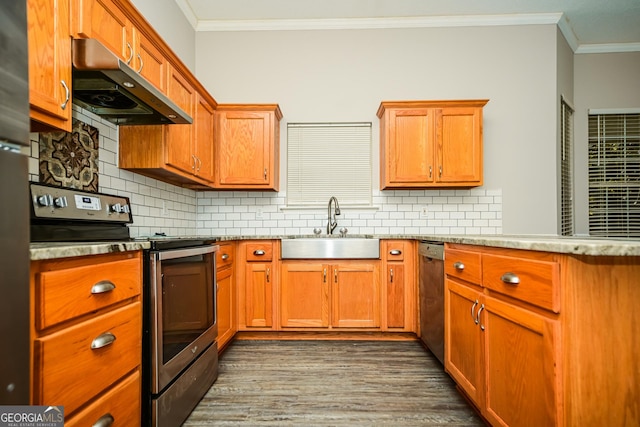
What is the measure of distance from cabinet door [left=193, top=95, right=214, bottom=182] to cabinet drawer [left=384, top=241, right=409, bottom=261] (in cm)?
172

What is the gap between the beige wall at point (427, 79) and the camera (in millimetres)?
3461

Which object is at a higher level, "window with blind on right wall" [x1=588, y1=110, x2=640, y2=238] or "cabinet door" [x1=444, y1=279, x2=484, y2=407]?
"window with blind on right wall" [x1=588, y1=110, x2=640, y2=238]

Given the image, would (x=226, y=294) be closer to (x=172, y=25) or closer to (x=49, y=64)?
(x=49, y=64)

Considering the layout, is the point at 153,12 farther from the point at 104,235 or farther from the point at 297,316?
the point at 297,316

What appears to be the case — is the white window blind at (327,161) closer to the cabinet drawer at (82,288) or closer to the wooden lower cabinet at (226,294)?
the wooden lower cabinet at (226,294)

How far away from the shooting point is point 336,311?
2.86 metres

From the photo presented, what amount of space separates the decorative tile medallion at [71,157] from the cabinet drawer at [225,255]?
93 cm

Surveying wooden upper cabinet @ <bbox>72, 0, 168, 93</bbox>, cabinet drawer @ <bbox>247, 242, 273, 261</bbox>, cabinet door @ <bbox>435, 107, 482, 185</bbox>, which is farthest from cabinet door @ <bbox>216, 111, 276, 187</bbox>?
cabinet door @ <bbox>435, 107, 482, 185</bbox>

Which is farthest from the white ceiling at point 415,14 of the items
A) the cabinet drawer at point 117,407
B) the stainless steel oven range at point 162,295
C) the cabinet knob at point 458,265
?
the cabinet drawer at point 117,407

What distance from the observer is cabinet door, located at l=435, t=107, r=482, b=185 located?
10.3 feet

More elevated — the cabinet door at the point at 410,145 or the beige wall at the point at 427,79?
the beige wall at the point at 427,79

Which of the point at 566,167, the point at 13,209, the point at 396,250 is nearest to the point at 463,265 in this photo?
the point at 396,250

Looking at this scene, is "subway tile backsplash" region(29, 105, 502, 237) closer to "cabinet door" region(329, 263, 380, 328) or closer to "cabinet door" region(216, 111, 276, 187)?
"cabinet door" region(216, 111, 276, 187)

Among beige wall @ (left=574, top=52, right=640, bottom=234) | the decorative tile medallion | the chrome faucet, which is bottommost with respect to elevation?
the chrome faucet
